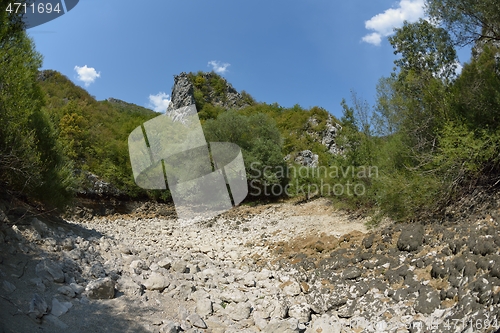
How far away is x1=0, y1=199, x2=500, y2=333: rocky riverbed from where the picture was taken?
15.3ft

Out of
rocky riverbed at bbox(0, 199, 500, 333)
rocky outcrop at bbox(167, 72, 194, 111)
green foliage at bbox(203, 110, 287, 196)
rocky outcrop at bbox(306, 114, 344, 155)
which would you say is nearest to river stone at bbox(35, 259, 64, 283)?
rocky riverbed at bbox(0, 199, 500, 333)

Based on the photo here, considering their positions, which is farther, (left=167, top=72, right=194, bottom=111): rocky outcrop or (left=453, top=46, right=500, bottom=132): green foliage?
(left=167, top=72, right=194, bottom=111): rocky outcrop

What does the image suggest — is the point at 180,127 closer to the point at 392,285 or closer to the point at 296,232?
the point at 296,232

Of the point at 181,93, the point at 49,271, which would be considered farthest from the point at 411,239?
the point at 181,93

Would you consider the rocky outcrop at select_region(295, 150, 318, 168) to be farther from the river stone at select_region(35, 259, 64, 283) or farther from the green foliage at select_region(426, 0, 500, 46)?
the river stone at select_region(35, 259, 64, 283)

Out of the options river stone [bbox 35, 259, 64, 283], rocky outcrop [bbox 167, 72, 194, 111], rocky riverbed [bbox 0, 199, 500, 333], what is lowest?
rocky riverbed [bbox 0, 199, 500, 333]

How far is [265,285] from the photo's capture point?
23.8 ft

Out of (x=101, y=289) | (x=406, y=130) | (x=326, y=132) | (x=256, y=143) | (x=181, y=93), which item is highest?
(x=181, y=93)

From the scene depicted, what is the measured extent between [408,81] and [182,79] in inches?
1349

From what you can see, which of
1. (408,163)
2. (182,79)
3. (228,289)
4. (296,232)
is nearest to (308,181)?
(296,232)

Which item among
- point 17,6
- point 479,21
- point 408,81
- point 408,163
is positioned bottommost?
point 408,163

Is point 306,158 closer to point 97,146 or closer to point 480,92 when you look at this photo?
point 97,146

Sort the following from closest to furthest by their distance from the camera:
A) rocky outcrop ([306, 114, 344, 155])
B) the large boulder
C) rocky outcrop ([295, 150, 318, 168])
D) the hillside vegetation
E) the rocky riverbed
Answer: the rocky riverbed < the large boulder < the hillside vegetation < rocky outcrop ([295, 150, 318, 168]) < rocky outcrop ([306, 114, 344, 155])

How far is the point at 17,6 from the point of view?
806cm
